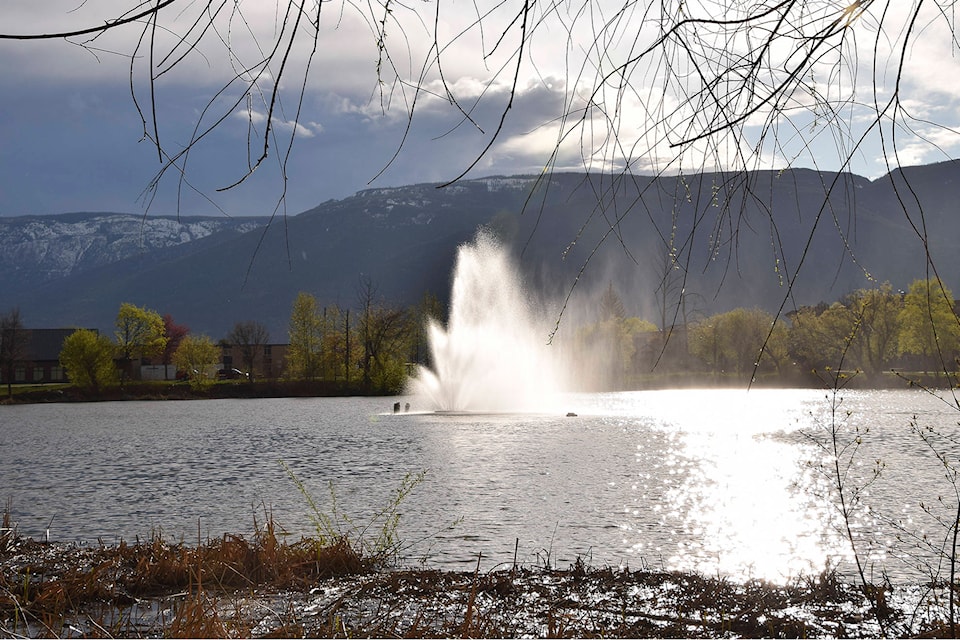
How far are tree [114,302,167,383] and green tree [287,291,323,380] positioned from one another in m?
22.5

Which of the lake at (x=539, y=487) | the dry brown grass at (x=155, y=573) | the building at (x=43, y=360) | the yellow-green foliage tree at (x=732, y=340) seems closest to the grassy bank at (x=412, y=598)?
the dry brown grass at (x=155, y=573)

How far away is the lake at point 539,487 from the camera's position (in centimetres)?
1373

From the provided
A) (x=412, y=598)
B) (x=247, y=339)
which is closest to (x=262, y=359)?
(x=247, y=339)

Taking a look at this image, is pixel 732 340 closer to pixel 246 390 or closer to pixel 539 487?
pixel 246 390

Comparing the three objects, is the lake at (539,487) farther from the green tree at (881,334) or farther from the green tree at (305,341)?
the green tree at (305,341)

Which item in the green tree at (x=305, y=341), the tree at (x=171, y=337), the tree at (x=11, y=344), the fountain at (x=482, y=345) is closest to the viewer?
the fountain at (x=482, y=345)

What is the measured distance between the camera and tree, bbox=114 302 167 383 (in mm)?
107062

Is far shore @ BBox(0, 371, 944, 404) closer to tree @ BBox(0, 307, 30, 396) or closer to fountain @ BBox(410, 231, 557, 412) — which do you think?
tree @ BBox(0, 307, 30, 396)

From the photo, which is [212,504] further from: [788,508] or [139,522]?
[788,508]

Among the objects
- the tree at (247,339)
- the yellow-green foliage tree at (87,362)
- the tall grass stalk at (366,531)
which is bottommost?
the tall grass stalk at (366,531)

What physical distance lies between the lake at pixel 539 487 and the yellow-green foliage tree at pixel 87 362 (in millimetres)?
46854

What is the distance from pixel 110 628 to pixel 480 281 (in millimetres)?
55005

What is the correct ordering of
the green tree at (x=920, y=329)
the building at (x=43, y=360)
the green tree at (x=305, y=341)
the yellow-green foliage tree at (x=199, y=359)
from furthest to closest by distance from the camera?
the building at (x=43, y=360)
the green tree at (x=305, y=341)
the yellow-green foliage tree at (x=199, y=359)
the green tree at (x=920, y=329)

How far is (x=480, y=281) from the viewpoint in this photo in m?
62.2
